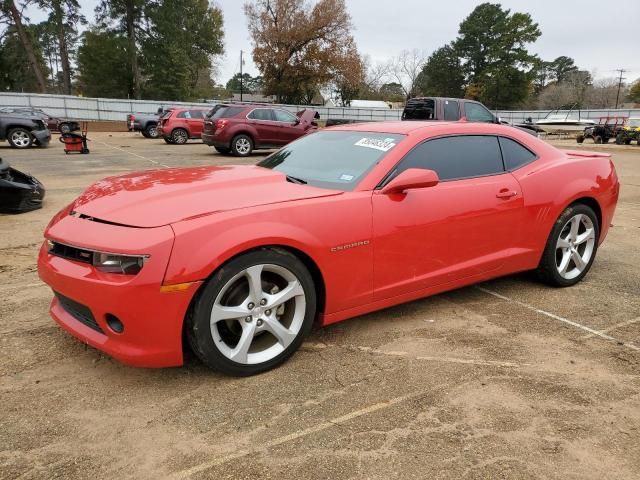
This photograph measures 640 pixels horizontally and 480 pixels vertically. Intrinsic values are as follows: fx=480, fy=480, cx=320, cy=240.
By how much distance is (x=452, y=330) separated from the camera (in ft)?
10.9

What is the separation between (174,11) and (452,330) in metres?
47.0

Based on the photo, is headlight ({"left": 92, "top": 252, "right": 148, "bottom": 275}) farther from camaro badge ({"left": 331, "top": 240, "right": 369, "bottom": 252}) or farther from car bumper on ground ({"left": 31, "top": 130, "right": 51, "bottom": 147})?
car bumper on ground ({"left": 31, "top": 130, "right": 51, "bottom": 147})

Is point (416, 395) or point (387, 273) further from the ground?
point (387, 273)

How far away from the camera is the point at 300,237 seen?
268 centimetres

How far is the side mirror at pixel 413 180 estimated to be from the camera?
9.77 feet

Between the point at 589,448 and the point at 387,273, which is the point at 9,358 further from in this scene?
the point at 589,448

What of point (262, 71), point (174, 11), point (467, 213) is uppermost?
point (174, 11)

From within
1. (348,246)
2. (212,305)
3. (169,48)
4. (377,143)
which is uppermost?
(169,48)

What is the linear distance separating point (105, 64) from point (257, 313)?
52066 millimetres

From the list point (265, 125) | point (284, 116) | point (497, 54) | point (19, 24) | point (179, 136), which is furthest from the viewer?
point (497, 54)

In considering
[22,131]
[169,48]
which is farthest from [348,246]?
[169,48]

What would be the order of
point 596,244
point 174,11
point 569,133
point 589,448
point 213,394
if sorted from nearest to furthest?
point 589,448
point 213,394
point 596,244
point 569,133
point 174,11

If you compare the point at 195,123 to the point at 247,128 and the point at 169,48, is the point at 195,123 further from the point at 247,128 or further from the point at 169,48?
the point at 169,48

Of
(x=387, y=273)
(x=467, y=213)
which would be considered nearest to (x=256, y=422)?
(x=387, y=273)
